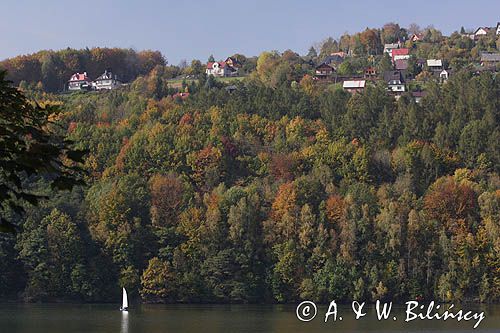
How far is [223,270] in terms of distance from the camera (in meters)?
75.3

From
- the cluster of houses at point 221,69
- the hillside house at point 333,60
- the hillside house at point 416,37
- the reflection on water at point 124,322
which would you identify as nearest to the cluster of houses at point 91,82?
the cluster of houses at point 221,69

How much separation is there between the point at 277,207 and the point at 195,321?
1078 inches

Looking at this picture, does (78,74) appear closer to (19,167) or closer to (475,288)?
(475,288)

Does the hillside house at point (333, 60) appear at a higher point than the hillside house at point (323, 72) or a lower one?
higher

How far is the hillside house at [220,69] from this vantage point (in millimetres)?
156125

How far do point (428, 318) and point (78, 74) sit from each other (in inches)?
3686

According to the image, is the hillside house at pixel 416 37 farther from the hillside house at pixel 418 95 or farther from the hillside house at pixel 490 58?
the hillside house at pixel 418 95

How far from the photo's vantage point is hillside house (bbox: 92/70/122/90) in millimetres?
145000

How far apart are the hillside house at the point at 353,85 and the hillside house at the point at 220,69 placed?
25.6m

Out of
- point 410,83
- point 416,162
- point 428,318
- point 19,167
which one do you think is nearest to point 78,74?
point 410,83

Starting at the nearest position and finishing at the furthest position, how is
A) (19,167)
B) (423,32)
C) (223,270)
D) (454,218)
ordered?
(19,167) < (223,270) < (454,218) < (423,32)

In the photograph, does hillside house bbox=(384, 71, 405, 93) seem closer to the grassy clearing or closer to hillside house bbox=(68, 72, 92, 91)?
the grassy clearing

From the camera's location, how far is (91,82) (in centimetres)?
14738

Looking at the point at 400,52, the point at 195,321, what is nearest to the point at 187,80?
the point at 400,52
